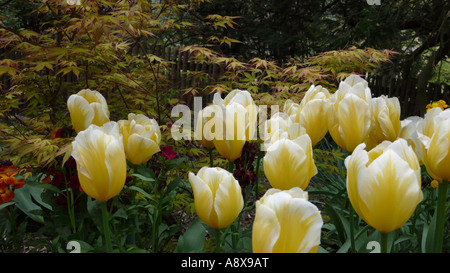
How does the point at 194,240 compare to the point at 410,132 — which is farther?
the point at 194,240

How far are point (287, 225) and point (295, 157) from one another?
275 millimetres

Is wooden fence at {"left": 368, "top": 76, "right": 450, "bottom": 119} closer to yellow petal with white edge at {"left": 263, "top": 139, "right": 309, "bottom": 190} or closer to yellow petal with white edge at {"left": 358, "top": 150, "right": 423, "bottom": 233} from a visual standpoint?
yellow petal with white edge at {"left": 263, "top": 139, "right": 309, "bottom": 190}

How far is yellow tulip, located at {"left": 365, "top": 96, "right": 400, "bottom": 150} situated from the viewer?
111 cm

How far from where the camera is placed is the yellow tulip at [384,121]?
1110 mm

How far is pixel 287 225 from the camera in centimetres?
68

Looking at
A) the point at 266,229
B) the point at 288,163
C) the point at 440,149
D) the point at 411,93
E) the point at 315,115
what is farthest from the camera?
the point at 411,93

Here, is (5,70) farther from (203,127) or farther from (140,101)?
(203,127)

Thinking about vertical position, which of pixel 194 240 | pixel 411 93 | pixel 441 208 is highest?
pixel 411 93

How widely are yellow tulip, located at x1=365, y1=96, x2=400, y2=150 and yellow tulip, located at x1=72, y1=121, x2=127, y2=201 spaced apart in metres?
0.70

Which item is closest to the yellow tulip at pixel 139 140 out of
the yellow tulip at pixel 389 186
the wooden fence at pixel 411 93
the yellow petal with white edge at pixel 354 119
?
the yellow petal with white edge at pixel 354 119

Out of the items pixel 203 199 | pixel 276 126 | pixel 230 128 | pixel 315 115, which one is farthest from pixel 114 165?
pixel 315 115

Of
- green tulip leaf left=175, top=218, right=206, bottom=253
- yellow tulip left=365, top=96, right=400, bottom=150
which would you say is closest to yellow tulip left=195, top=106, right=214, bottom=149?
green tulip leaf left=175, top=218, right=206, bottom=253

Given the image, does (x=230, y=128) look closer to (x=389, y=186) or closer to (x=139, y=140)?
(x=139, y=140)

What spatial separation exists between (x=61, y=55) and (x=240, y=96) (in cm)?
115
